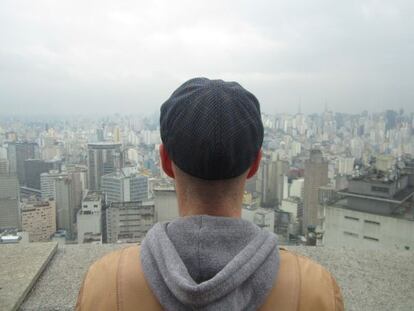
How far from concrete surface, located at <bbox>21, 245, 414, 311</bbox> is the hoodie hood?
3.09 feet

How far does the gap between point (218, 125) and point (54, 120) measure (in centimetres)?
579

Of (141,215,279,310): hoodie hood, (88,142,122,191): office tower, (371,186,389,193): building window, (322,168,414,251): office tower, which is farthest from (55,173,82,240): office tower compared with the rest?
(371,186,389,193): building window

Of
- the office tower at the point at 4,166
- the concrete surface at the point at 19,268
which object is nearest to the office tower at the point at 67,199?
the office tower at the point at 4,166

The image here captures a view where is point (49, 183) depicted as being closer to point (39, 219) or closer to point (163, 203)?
point (39, 219)

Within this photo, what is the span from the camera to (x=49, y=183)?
372 centimetres

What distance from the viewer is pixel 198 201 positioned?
60 cm

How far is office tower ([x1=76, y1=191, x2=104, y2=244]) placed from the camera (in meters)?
2.26

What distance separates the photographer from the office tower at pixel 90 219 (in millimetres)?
2260

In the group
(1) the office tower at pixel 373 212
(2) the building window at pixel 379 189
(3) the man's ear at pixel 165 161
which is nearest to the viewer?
(3) the man's ear at pixel 165 161

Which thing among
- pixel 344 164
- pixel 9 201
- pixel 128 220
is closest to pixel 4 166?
pixel 9 201

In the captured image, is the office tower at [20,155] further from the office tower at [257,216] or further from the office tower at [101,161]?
the office tower at [257,216]

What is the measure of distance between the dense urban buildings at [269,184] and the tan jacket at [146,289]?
134cm

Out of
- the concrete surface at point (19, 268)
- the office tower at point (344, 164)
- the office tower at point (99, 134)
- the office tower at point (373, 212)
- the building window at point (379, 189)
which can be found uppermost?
the office tower at point (99, 134)

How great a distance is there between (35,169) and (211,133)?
3.74 m
